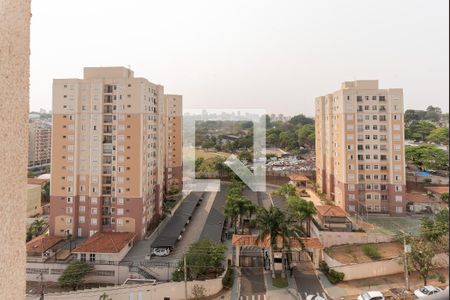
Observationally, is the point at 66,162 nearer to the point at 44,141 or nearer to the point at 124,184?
the point at 124,184

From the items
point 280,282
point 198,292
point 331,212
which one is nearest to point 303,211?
point 331,212

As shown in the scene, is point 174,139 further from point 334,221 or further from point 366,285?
point 366,285

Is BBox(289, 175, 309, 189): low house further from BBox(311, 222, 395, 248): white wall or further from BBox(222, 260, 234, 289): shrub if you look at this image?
BBox(222, 260, 234, 289): shrub

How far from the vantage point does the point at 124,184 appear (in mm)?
11094

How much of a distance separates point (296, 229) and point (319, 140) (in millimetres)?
9363

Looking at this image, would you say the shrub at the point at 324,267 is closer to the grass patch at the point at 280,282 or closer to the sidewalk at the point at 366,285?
the sidewalk at the point at 366,285

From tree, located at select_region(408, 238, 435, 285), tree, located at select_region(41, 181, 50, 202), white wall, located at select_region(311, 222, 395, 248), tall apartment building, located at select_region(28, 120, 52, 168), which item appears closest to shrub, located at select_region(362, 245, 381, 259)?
white wall, located at select_region(311, 222, 395, 248)

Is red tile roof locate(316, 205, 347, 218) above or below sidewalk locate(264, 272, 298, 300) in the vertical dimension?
above

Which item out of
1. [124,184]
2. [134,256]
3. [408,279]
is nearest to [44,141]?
[124,184]

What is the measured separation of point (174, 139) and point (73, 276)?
1121cm

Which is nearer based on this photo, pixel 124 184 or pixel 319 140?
pixel 124 184

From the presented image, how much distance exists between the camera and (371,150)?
42.4ft

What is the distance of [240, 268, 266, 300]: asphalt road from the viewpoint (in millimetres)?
7457

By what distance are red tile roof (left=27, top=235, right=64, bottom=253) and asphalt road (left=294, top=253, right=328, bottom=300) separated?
771 centimetres
